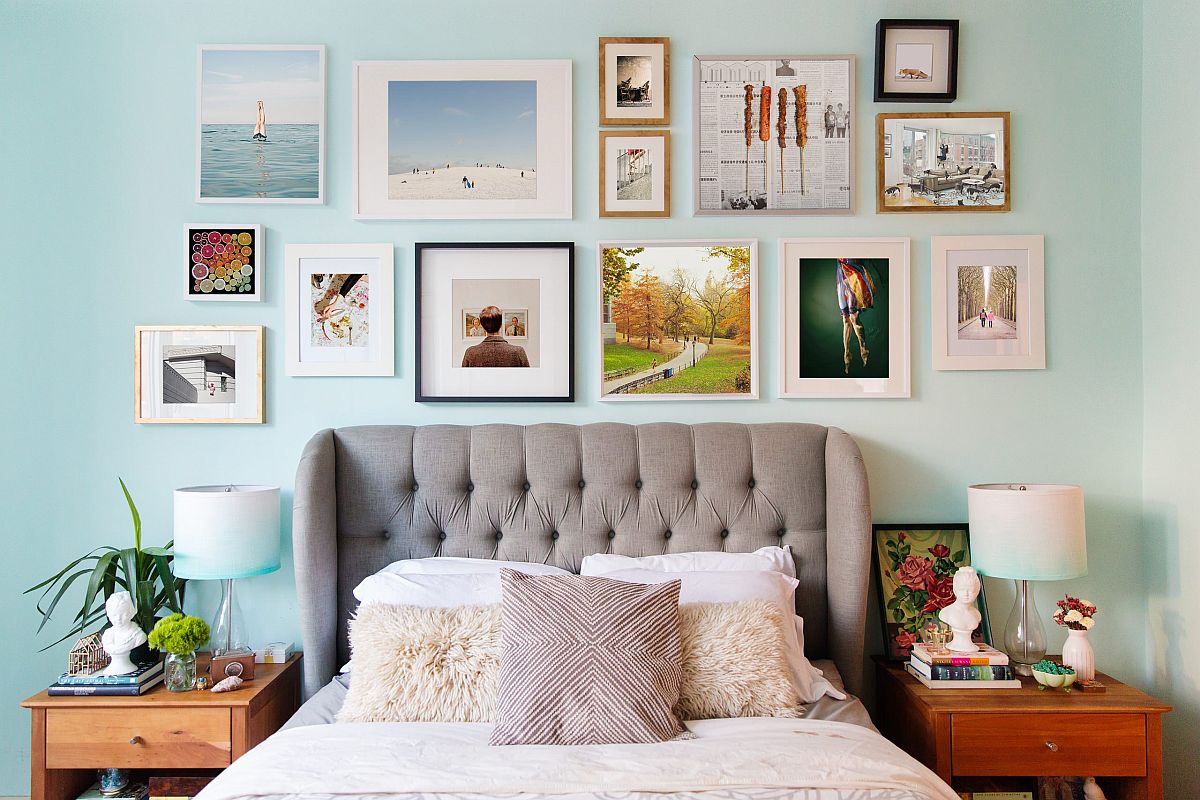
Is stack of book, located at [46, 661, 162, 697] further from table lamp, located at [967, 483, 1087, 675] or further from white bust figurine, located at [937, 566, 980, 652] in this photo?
table lamp, located at [967, 483, 1087, 675]

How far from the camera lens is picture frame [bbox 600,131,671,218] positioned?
2527 millimetres

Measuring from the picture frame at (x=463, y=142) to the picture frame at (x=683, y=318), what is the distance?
1.02ft

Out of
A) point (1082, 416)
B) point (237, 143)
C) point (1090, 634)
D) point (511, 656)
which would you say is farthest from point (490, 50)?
point (1090, 634)

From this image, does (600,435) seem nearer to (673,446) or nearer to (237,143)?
(673,446)

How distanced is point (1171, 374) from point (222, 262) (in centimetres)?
304

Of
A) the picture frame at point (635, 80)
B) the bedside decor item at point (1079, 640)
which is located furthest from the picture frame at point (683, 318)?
the bedside decor item at point (1079, 640)

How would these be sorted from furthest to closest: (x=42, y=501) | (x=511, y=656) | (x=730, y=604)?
(x=42, y=501) < (x=730, y=604) < (x=511, y=656)

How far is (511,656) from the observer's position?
1783 mm

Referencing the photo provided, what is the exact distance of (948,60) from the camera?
8.24 ft

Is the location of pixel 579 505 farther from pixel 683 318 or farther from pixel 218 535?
pixel 218 535

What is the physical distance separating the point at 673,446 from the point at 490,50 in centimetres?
143

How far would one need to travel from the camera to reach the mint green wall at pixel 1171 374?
91.8 inches

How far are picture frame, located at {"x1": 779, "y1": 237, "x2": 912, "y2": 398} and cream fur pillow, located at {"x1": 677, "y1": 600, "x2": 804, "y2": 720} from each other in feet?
2.87

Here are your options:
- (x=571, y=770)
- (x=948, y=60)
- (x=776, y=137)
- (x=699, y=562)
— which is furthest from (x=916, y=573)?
(x=948, y=60)
